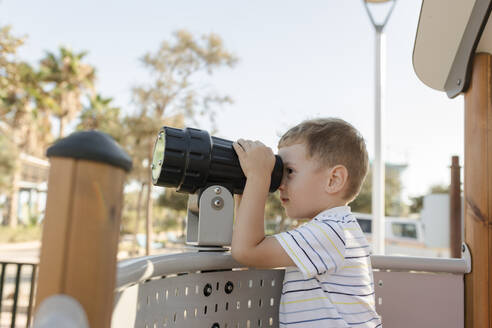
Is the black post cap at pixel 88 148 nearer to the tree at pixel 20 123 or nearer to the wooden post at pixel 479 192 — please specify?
the wooden post at pixel 479 192

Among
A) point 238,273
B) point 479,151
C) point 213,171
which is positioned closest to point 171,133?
point 213,171

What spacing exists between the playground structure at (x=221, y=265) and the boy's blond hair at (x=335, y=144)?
30cm

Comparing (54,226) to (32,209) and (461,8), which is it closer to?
(461,8)

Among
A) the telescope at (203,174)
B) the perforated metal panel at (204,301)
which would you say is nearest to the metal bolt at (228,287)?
the perforated metal panel at (204,301)

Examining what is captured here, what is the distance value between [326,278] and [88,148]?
0.87 metres

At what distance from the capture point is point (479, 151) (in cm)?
145

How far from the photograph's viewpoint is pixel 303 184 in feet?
4.17

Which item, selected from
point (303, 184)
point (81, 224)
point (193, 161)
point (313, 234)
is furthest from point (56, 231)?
point (303, 184)

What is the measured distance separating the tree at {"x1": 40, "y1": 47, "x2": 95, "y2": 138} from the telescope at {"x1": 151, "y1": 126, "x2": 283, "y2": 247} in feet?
67.3

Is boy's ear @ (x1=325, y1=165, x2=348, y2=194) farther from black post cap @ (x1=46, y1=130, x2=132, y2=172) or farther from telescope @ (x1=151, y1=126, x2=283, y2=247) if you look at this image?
black post cap @ (x1=46, y1=130, x2=132, y2=172)

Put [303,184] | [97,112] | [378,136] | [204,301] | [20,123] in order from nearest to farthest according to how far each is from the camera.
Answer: [204,301]
[303,184]
[378,136]
[20,123]
[97,112]

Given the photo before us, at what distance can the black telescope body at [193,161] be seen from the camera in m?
1.06

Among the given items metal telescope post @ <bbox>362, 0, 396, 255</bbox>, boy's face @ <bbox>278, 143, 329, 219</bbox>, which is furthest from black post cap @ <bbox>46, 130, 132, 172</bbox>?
metal telescope post @ <bbox>362, 0, 396, 255</bbox>

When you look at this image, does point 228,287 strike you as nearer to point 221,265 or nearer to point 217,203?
point 221,265
